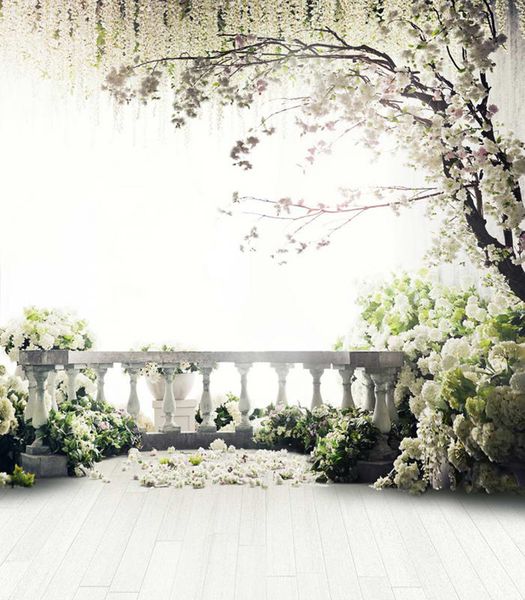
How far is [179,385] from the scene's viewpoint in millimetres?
5848

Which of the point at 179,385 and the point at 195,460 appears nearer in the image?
the point at 195,460

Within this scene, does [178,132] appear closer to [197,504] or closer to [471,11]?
[197,504]

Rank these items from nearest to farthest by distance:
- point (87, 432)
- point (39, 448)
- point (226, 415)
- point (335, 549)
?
point (335, 549)
point (39, 448)
point (87, 432)
point (226, 415)

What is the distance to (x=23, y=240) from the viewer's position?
6.29m

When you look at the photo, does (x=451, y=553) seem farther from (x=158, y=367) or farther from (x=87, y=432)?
(x=158, y=367)

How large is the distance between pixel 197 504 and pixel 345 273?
3.30m

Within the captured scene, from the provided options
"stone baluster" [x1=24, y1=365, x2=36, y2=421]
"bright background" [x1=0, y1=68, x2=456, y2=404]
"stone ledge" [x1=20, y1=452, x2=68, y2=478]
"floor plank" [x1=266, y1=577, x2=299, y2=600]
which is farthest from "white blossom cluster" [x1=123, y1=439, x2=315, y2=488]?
"bright background" [x1=0, y1=68, x2=456, y2=404]

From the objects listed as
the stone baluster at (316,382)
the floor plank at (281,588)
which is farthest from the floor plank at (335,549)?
the stone baluster at (316,382)

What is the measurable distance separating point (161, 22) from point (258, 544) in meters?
3.88

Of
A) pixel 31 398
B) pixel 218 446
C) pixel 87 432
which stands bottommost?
pixel 218 446

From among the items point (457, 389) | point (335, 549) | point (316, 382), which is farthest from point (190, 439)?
point (335, 549)

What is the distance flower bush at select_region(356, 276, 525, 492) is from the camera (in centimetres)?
319

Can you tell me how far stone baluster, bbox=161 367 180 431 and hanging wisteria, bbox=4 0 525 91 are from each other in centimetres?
209

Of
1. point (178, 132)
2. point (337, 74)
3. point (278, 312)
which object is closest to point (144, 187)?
point (178, 132)
